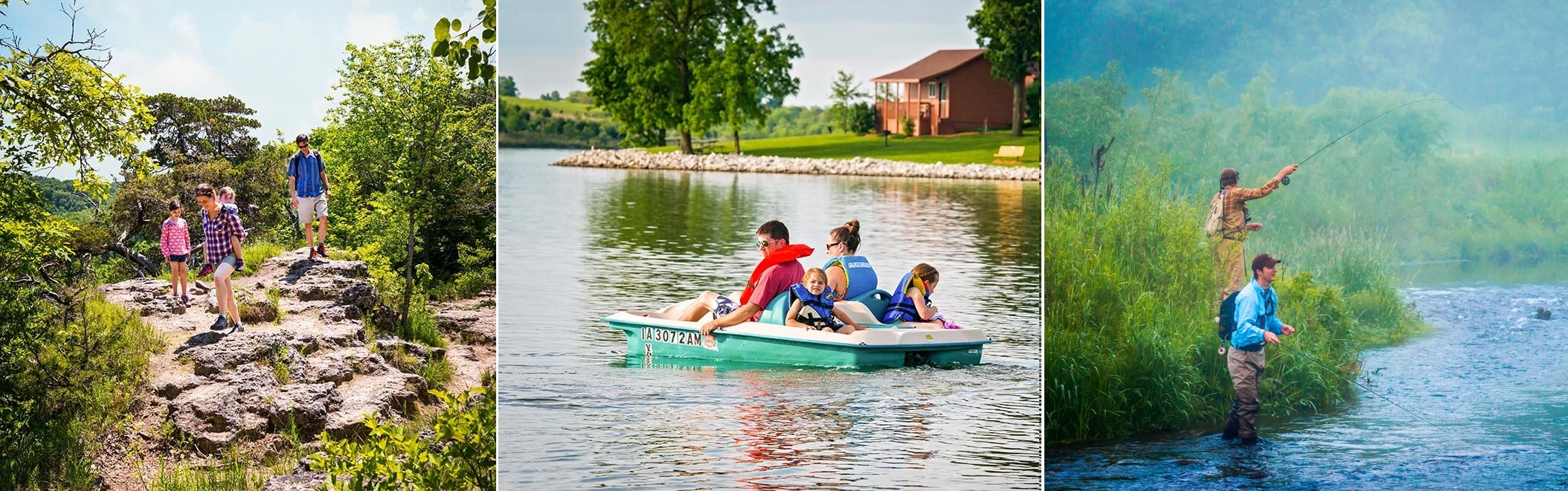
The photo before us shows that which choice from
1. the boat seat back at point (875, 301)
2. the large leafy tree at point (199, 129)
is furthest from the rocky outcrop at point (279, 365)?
the boat seat back at point (875, 301)

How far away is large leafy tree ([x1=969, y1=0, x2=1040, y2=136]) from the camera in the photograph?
1256 cm

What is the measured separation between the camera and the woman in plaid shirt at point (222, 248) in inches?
285

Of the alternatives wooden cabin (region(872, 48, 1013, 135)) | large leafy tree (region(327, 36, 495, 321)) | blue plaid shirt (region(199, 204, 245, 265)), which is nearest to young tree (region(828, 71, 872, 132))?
wooden cabin (region(872, 48, 1013, 135))

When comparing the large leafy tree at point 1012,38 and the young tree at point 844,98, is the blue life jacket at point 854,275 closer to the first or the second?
the young tree at point 844,98

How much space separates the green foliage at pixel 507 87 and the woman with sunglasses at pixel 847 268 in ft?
10.7

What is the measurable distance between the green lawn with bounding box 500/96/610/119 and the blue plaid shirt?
4602mm

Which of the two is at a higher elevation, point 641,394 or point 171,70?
point 171,70

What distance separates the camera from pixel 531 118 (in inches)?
501

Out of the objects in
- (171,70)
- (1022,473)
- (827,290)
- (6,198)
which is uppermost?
(171,70)

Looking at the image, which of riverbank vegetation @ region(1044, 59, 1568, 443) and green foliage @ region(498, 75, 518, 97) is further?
green foliage @ region(498, 75, 518, 97)

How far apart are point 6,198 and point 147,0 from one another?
1.08 m

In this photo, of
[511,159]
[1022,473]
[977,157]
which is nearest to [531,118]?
[511,159]

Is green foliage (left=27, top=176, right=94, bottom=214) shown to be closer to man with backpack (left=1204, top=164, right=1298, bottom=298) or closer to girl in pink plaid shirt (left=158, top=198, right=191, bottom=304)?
girl in pink plaid shirt (left=158, top=198, right=191, bottom=304)

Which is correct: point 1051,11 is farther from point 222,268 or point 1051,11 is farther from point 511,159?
point 511,159
